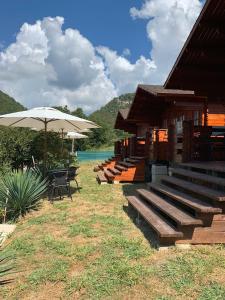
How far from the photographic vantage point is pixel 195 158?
8.91m

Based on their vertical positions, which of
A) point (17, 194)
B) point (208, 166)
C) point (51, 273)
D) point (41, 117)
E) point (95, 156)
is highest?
point (41, 117)

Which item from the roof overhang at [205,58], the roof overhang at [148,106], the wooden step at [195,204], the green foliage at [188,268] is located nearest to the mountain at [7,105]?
the roof overhang at [148,106]

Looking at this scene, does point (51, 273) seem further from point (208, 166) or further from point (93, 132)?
point (93, 132)

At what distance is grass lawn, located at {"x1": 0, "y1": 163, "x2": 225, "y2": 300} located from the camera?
379 centimetres

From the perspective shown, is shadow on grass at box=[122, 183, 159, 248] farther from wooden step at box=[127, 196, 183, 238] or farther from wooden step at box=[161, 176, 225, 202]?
wooden step at box=[161, 176, 225, 202]

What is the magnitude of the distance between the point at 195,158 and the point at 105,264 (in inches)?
205

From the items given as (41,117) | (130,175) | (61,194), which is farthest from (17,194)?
(130,175)

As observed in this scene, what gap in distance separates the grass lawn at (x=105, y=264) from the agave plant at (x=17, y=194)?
0.82 meters

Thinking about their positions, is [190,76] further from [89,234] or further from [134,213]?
[89,234]

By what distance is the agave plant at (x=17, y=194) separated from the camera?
305 inches

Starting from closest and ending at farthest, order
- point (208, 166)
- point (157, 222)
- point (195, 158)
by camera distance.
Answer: point (157, 222) < point (208, 166) < point (195, 158)

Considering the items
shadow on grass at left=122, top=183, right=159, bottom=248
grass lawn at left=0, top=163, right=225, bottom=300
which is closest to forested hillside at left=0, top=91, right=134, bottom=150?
shadow on grass at left=122, top=183, right=159, bottom=248

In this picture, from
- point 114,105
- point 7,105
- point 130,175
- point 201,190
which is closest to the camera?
point 201,190

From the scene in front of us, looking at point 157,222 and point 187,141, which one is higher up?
point 187,141
